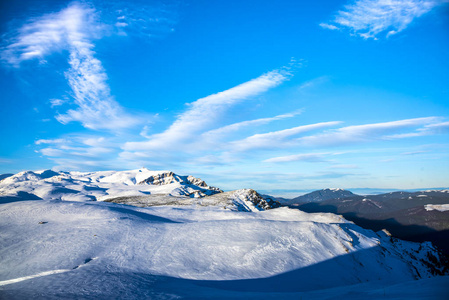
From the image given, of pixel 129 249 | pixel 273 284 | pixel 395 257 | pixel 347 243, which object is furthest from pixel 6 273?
pixel 395 257

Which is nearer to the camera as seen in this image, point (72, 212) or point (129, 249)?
point (129, 249)

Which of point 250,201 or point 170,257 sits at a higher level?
point 250,201

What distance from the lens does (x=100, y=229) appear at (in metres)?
27.5

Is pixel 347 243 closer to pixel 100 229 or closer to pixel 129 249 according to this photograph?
pixel 129 249

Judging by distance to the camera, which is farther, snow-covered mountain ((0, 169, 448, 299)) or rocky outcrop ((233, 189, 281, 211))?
rocky outcrop ((233, 189, 281, 211))

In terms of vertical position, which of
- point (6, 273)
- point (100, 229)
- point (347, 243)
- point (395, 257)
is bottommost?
point (395, 257)

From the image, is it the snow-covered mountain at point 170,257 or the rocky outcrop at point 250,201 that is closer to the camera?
the snow-covered mountain at point 170,257

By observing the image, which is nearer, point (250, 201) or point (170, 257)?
point (170, 257)

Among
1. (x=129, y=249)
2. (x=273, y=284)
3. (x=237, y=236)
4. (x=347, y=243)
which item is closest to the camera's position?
(x=273, y=284)

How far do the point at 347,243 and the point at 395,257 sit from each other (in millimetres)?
15631

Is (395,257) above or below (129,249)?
below

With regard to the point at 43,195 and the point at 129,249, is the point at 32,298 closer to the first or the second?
the point at 129,249

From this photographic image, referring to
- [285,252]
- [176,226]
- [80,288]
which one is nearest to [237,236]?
[285,252]

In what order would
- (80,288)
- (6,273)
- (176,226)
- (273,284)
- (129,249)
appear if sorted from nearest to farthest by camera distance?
(80,288)
(6,273)
(273,284)
(129,249)
(176,226)
